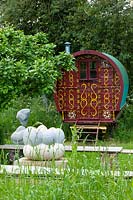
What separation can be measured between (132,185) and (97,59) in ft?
24.5

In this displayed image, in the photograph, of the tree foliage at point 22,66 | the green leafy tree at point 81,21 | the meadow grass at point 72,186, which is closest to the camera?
the meadow grass at point 72,186

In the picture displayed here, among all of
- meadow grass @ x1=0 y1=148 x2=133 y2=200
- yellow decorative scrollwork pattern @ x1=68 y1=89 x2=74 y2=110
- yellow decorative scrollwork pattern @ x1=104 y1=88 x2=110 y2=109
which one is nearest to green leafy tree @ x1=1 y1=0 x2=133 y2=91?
yellow decorative scrollwork pattern @ x1=104 y1=88 x2=110 y2=109

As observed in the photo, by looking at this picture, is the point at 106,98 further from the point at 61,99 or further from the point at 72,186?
the point at 72,186

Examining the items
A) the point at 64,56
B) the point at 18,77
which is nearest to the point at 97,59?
the point at 64,56

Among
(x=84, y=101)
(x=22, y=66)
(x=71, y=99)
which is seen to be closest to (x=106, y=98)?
(x=84, y=101)

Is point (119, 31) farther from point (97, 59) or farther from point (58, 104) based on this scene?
point (58, 104)

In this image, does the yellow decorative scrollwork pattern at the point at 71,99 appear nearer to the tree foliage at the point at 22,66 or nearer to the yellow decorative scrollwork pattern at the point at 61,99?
the yellow decorative scrollwork pattern at the point at 61,99

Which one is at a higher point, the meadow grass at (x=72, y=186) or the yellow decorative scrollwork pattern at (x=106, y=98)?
the yellow decorative scrollwork pattern at (x=106, y=98)

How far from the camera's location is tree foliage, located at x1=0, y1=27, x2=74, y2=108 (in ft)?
24.7

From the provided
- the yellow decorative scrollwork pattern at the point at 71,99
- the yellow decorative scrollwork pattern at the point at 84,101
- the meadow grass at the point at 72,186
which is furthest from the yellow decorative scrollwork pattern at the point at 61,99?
the meadow grass at the point at 72,186

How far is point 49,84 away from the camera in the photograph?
26.5 ft

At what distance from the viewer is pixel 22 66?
7.65 meters

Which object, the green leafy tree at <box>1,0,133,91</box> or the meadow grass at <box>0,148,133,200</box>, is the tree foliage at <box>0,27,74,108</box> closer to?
the green leafy tree at <box>1,0,133,91</box>

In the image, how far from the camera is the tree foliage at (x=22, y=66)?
24.7 ft
